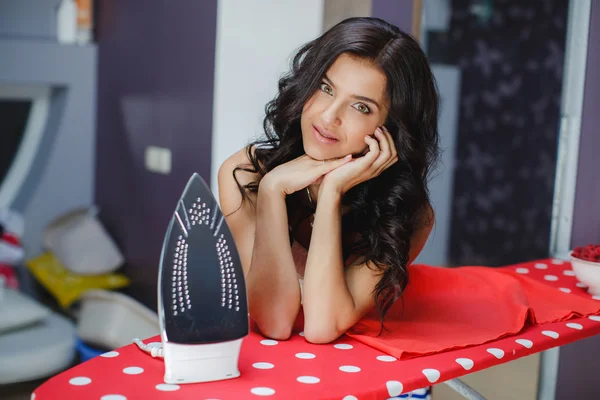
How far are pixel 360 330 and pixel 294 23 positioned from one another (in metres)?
1.41

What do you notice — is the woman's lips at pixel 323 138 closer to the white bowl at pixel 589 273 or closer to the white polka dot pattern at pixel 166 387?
the white polka dot pattern at pixel 166 387

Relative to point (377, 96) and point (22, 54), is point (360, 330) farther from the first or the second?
point (22, 54)

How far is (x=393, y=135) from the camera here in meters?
1.28

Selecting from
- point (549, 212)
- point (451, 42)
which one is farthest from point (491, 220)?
point (451, 42)

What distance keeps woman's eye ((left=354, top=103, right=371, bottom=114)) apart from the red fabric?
0.38m

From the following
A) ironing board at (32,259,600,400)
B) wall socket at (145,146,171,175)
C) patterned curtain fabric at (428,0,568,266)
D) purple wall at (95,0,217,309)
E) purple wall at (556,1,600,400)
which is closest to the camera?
ironing board at (32,259,600,400)

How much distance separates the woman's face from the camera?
119 centimetres

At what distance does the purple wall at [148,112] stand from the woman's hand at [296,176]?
1.27 metres

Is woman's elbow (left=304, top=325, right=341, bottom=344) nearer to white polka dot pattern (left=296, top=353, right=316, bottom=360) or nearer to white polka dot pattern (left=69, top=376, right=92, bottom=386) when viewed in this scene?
white polka dot pattern (left=296, top=353, right=316, bottom=360)

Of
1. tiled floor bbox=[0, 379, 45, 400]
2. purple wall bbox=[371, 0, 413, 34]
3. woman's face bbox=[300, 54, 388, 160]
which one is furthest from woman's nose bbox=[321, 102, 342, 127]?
tiled floor bbox=[0, 379, 45, 400]

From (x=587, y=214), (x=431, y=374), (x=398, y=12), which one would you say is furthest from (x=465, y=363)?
(x=398, y=12)

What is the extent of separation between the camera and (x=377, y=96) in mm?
1198

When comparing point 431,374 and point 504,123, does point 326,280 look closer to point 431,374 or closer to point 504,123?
point 431,374

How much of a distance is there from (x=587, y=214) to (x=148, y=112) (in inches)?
72.0
